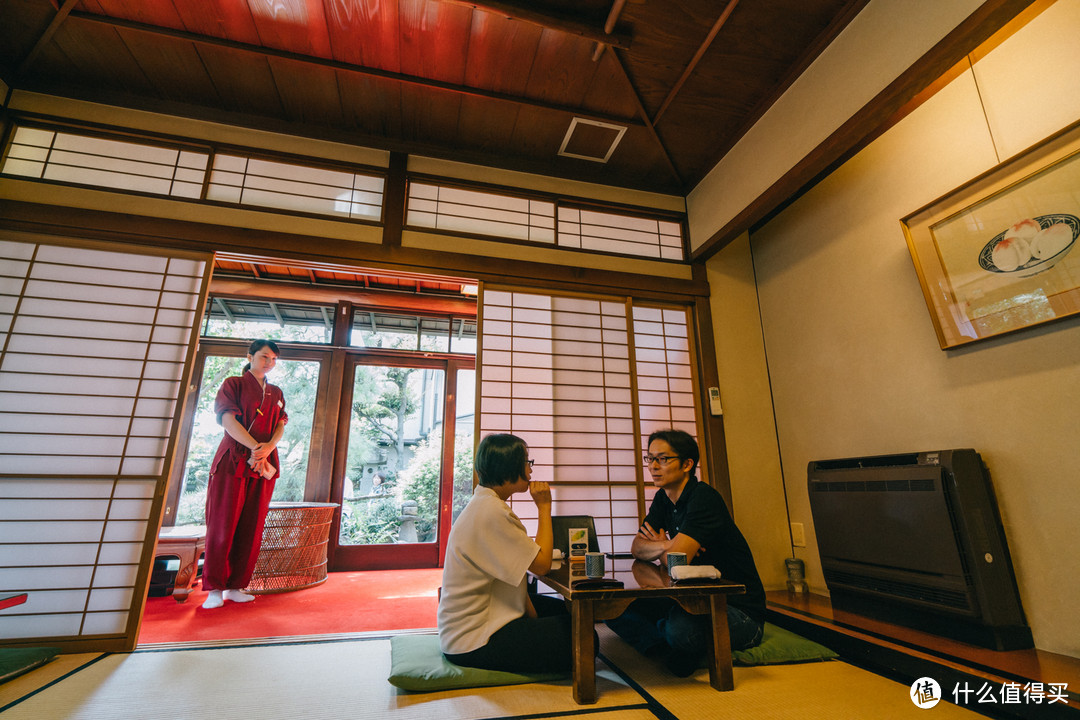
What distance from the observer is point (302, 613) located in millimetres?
3160

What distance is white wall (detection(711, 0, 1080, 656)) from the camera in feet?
6.73

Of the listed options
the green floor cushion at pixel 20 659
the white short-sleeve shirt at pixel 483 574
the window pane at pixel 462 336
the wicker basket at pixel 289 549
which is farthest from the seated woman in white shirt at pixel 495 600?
the window pane at pixel 462 336

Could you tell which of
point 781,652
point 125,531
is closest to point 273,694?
point 125,531

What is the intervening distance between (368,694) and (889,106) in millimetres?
3416

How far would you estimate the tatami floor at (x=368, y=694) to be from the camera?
1.66m

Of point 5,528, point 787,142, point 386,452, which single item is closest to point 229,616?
point 5,528

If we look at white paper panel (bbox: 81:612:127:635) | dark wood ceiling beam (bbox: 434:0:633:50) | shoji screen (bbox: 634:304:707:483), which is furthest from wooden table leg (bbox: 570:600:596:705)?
dark wood ceiling beam (bbox: 434:0:633:50)

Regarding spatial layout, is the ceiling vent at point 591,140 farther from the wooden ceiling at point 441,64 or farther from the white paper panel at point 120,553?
the white paper panel at point 120,553

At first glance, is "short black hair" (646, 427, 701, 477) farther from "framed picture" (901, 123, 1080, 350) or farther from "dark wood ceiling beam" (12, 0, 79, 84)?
"dark wood ceiling beam" (12, 0, 79, 84)

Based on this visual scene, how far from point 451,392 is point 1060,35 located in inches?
195

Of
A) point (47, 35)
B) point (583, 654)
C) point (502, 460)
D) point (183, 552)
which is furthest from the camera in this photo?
point (183, 552)

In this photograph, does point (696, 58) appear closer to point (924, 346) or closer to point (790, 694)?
point (924, 346)

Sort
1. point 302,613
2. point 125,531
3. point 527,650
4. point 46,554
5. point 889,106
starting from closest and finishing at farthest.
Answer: point 527,650
point 889,106
point 46,554
point 125,531
point 302,613

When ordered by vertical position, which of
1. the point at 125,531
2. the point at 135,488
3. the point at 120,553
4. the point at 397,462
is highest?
the point at 397,462
